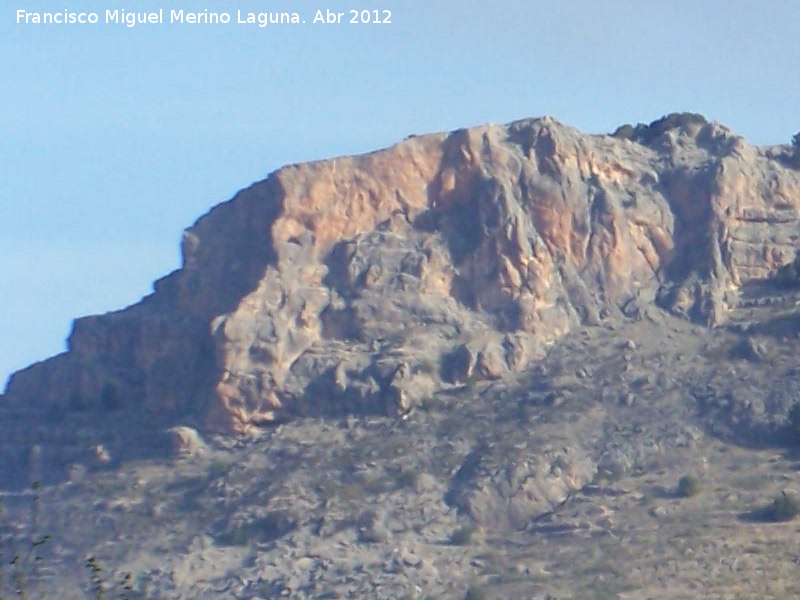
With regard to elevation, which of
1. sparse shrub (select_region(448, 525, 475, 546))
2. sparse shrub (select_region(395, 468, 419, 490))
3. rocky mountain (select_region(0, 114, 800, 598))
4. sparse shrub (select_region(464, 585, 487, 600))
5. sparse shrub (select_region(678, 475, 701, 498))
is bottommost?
sparse shrub (select_region(464, 585, 487, 600))

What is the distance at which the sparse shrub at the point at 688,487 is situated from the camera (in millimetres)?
44219

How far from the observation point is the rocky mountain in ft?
149

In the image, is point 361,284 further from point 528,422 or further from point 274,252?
point 528,422

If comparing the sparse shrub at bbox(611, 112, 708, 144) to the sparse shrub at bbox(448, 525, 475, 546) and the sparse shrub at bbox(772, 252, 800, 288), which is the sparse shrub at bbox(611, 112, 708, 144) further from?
the sparse shrub at bbox(448, 525, 475, 546)

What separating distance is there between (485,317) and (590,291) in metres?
3.89

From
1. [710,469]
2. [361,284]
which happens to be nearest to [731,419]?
[710,469]

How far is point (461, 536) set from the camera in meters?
43.3

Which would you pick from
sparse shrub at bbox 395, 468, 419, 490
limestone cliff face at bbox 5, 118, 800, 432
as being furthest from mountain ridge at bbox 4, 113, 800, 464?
sparse shrub at bbox 395, 468, 419, 490

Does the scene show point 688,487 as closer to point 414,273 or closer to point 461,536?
point 461,536

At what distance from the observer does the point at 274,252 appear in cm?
5266

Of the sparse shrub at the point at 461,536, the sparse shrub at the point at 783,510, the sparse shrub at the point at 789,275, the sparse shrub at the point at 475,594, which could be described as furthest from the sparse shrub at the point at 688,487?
the sparse shrub at the point at 789,275

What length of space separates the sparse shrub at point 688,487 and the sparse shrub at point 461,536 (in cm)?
549

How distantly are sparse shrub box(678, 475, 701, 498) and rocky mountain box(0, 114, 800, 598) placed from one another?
0.87 m

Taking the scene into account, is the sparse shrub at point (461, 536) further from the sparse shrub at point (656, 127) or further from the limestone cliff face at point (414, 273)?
the sparse shrub at point (656, 127)
